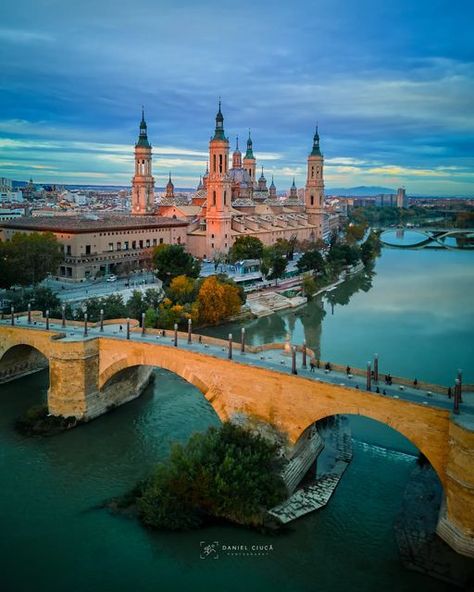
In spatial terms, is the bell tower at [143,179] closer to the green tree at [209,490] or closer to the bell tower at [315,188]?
the bell tower at [315,188]

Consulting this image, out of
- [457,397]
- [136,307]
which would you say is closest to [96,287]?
[136,307]

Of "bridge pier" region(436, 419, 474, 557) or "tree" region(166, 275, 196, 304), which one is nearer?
"bridge pier" region(436, 419, 474, 557)

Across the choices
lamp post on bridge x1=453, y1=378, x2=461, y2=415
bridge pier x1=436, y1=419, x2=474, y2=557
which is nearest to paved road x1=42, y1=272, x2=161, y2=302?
lamp post on bridge x1=453, y1=378, x2=461, y2=415

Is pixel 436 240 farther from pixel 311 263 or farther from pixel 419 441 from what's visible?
pixel 419 441

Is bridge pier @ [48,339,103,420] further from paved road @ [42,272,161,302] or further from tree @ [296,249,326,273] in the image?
tree @ [296,249,326,273]

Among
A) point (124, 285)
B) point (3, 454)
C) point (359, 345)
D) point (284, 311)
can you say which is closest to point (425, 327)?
point (359, 345)

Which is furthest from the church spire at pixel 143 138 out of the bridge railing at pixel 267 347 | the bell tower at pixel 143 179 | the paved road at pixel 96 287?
the bridge railing at pixel 267 347
